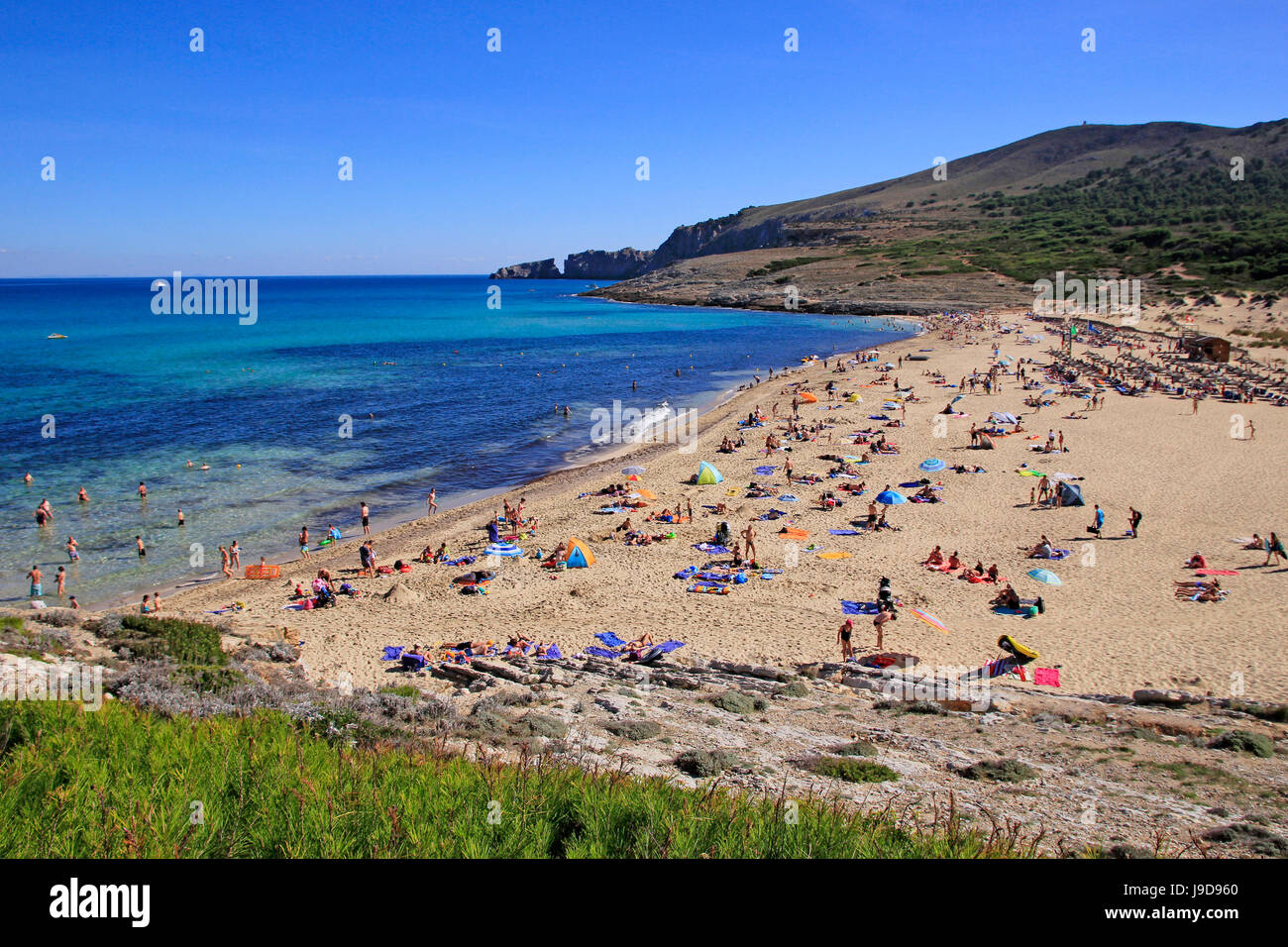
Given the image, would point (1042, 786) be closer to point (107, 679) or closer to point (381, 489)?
point (107, 679)

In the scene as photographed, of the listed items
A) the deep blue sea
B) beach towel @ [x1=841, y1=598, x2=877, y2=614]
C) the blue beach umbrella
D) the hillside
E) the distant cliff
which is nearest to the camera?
beach towel @ [x1=841, y1=598, x2=877, y2=614]

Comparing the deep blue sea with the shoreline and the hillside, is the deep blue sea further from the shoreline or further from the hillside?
the hillside

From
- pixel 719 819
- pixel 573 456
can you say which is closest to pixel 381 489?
pixel 573 456

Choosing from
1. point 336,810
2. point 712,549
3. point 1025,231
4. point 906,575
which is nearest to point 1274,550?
point 906,575

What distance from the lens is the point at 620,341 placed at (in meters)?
81.6

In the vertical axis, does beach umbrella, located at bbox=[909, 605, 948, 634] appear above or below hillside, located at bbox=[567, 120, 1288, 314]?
below

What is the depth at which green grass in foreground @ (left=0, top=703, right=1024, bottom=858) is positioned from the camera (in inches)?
183

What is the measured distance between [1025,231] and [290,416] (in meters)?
113

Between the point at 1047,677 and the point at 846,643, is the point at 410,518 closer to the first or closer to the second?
the point at 846,643

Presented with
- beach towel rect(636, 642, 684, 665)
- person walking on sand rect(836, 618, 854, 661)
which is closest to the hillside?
person walking on sand rect(836, 618, 854, 661)

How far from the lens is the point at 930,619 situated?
16.1 m

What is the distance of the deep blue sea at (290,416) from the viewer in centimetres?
2461

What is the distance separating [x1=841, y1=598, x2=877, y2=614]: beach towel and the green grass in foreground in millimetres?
11181
